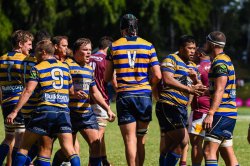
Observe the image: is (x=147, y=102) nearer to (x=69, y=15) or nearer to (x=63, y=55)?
(x=63, y=55)

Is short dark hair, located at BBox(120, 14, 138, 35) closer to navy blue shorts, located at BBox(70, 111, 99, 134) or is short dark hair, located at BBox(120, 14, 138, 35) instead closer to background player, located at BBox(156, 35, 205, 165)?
background player, located at BBox(156, 35, 205, 165)

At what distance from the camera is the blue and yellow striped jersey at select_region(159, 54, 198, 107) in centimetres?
1044

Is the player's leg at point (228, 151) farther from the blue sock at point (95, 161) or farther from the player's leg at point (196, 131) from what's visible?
the blue sock at point (95, 161)

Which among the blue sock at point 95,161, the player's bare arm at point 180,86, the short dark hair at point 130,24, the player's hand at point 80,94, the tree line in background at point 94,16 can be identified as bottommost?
the blue sock at point 95,161

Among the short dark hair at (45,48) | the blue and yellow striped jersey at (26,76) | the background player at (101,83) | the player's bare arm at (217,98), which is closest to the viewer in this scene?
the player's bare arm at (217,98)

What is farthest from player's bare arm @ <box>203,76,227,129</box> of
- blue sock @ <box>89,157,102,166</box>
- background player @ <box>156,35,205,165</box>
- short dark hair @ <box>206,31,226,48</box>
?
blue sock @ <box>89,157,102,166</box>

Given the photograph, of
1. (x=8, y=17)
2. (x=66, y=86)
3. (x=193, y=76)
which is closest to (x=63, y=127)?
(x=66, y=86)

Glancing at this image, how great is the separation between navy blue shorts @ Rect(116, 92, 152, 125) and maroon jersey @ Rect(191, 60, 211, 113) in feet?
6.20

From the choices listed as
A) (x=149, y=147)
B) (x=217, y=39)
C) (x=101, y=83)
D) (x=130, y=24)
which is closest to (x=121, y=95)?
(x=130, y=24)

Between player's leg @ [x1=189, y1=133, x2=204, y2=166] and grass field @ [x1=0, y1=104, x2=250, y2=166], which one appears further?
grass field @ [x1=0, y1=104, x2=250, y2=166]

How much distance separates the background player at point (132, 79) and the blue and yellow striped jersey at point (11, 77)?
5.21ft

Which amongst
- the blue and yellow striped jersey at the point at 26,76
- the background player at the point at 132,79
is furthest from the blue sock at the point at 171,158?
the blue and yellow striped jersey at the point at 26,76

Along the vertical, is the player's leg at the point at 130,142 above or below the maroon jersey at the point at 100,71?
below

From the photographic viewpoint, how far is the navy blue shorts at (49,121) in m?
9.63
